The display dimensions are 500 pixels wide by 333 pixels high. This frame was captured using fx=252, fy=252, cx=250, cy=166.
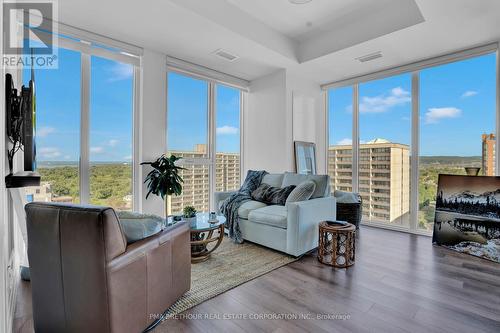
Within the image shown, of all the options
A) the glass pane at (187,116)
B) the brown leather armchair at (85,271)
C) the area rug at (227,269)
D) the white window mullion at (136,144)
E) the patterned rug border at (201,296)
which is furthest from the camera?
the glass pane at (187,116)

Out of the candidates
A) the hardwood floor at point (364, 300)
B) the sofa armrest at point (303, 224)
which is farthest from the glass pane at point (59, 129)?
the sofa armrest at point (303, 224)

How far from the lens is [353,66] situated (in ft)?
14.1

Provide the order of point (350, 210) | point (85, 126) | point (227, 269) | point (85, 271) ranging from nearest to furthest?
point (85, 271) < point (227, 269) < point (85, 126) < point (350, 210)

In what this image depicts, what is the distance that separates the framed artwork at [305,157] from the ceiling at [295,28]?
4.67 feet

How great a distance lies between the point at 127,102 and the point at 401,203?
4654 mm

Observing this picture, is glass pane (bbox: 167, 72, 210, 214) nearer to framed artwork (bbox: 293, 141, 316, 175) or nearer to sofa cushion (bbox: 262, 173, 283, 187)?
sofa cushion (bbox: 262, 173, 283, 187)

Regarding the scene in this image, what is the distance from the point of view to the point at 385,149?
4406 millimetres

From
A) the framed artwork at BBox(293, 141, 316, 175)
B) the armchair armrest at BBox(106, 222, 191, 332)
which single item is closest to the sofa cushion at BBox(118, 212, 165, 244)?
the armchair armrest at BBox(106, 222, 191, 332)

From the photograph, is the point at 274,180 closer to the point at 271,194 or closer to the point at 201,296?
the point at 271,194

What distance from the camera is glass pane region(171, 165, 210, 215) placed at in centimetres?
434

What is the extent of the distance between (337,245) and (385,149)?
248 cm

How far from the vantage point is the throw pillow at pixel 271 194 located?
350 centimetres

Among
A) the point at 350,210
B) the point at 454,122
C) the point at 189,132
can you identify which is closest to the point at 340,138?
the point at 350,210

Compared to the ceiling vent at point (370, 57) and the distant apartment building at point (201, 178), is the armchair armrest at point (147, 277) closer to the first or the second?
the distant apartment building at point (201, 178)
